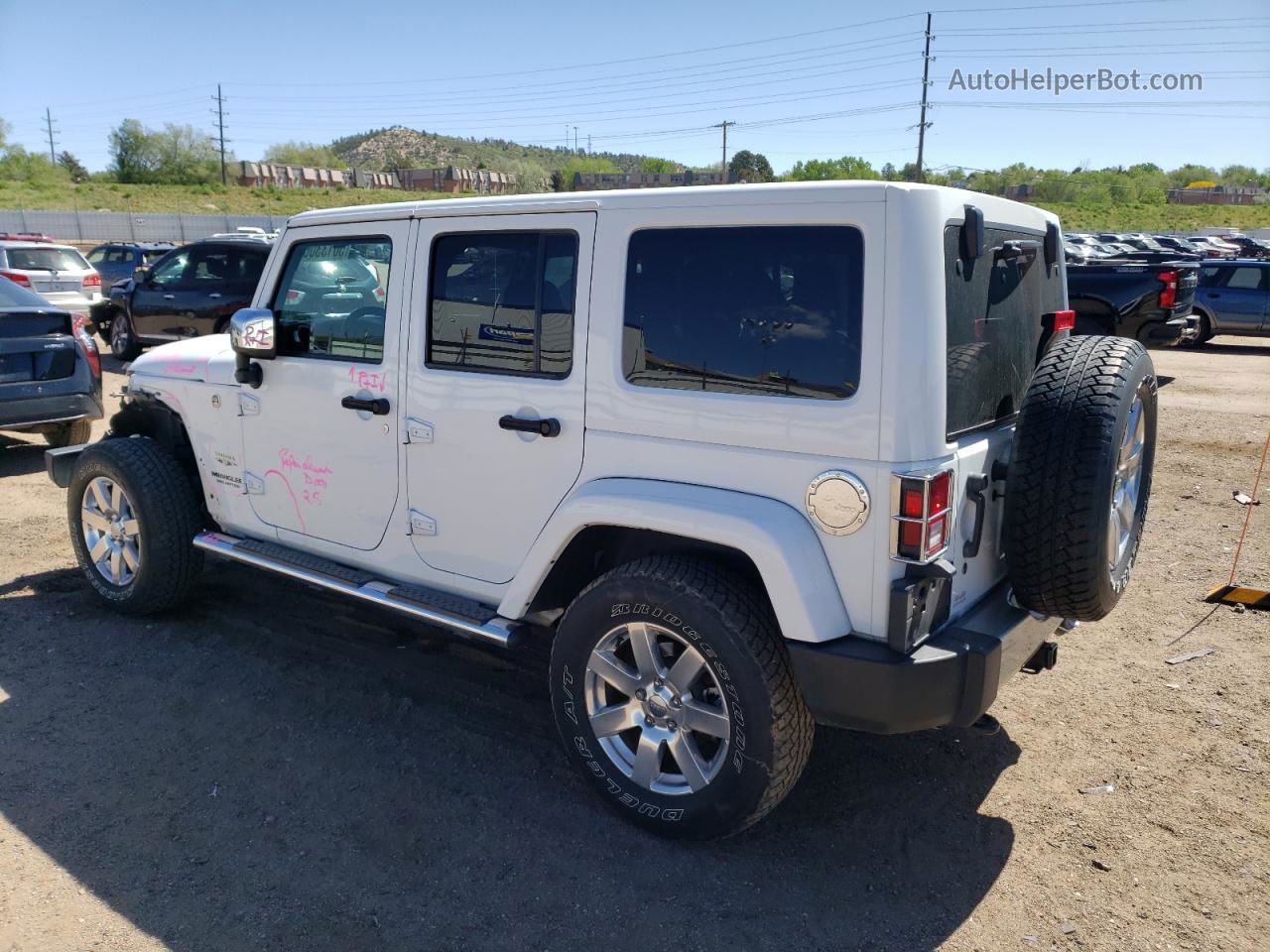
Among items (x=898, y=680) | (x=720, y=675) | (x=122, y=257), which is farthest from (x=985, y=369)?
(x=122, y=257)

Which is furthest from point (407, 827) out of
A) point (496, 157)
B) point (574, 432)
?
point (496, 157)

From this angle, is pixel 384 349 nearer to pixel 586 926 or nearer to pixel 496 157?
pixel 586 926

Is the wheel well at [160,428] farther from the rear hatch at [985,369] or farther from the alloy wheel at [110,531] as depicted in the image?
the rear hatch at [985,369]

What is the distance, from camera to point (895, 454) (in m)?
2.61

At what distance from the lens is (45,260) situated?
14352 mm

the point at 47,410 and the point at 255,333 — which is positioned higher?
the point at 255,333

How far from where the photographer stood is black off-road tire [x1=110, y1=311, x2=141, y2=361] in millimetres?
13959

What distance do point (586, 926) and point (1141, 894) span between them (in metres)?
1.71

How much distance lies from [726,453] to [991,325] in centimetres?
100

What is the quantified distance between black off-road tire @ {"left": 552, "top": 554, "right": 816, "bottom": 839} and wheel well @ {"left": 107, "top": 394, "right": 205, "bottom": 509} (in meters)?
2.72

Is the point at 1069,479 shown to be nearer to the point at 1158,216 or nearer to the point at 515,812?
the point at 515,812

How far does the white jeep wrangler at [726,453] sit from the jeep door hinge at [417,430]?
20 millimetres

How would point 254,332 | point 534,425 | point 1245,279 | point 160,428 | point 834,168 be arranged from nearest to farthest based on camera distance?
point 534,425 → point 254,332 → point 160,428 → point 1245,279 → point 834,168

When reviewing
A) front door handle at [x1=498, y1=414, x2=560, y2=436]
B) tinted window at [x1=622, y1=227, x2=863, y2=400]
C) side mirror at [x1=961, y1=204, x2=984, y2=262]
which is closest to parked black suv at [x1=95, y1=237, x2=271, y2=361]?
front door handle at [x1=498, y1=414, x2=560, y2=436]
